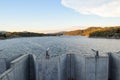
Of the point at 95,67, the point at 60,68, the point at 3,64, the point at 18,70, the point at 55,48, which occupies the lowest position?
the point at 55,48

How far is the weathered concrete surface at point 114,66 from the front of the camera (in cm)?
1222

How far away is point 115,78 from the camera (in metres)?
12.5

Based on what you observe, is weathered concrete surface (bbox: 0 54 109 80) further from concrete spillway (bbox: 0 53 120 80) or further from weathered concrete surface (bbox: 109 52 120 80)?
weathered concrete surface (bbox: 109 52 120 80)

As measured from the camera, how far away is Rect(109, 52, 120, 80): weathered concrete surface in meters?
12.2

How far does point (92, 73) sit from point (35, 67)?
3499 millimetres

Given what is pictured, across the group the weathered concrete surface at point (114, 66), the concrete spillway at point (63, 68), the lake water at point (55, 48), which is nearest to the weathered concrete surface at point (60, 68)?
the concrete spillway at point (63, 68)

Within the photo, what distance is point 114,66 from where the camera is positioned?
1273 centimetres

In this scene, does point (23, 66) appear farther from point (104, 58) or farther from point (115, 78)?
point (115, 78)

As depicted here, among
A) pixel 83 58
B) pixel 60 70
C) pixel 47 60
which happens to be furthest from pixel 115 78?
pixel 47 60

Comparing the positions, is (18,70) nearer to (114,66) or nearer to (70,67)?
(70,67)

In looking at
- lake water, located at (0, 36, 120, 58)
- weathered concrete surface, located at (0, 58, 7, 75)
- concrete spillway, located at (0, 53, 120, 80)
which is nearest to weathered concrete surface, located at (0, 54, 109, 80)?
concrete spillway, located at (0, 53, 120, 80)

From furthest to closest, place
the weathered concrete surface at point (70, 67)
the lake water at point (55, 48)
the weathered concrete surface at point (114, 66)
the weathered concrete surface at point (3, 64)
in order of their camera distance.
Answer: the lake water at point (55, 48), the weathered concrete surface at point (70, 67), the weathered concrete surface at point (3, 64), the weathered concrete surface at point (114, 66)

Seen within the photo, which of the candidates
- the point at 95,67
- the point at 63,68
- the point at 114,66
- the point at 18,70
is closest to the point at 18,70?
the point at 18,70

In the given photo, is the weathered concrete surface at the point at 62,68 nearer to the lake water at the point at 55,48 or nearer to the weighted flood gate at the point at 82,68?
the weighted flood gate at the point at 82,68
